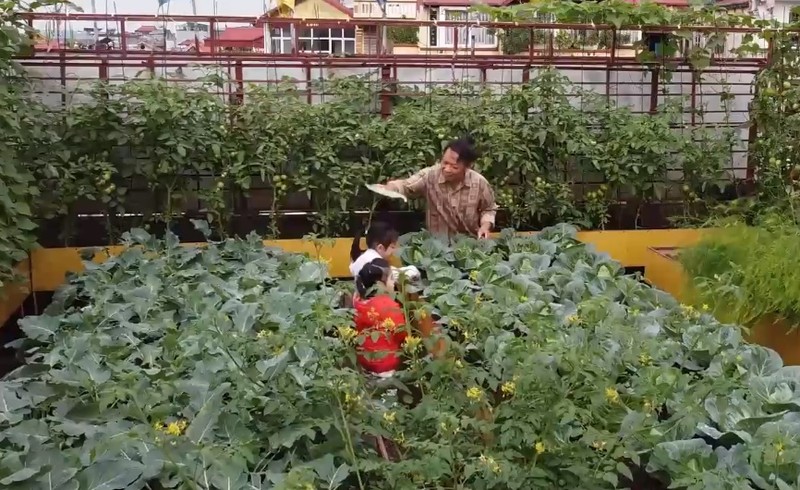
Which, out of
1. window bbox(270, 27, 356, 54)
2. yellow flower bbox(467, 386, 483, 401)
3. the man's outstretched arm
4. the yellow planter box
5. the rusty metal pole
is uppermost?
window bbox(270, 27, 356, 54)

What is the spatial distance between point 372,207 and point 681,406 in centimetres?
325

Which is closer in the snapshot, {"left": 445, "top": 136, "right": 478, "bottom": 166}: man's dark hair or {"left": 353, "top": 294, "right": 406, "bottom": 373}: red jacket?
{"left": 353, "top": 294, "right": 406, "bottom": 373}: red jacket

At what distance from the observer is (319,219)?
579 cm

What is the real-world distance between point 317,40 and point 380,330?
3877 mm

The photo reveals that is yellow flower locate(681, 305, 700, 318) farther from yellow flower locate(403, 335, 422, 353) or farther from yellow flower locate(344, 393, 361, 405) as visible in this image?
yellow flower locate(344, 393, 361, 405)

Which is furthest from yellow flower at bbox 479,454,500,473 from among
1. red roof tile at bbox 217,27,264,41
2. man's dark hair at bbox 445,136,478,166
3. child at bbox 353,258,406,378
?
red roof tile at bbox 217,27,264,41

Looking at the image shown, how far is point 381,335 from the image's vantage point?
2.76 metres

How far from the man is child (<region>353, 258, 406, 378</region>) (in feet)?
5.76

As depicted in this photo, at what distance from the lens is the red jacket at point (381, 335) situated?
280 centimetres

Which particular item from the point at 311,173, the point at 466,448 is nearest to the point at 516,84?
the point at 311,173

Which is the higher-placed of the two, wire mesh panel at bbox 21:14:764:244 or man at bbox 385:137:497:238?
wire mesh panel at bbox 21:14:764:244

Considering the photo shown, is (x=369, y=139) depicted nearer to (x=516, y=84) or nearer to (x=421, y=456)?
(x=516, y=84)

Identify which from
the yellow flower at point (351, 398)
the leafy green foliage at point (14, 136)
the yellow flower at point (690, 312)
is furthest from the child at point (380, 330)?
the leafy green foliage at point (14, 136)

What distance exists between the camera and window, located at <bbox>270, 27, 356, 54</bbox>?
6.06 m
